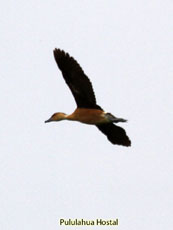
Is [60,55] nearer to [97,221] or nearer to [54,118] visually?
[54,118]

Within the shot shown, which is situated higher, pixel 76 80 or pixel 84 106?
pixel 76 80

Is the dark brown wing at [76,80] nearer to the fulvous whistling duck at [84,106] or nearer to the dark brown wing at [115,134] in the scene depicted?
the fulvous whistling duck at [84,106]

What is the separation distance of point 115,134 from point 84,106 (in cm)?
145

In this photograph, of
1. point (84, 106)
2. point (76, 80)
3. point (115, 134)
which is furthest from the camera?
point (115, 134)

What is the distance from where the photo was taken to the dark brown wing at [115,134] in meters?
23.5

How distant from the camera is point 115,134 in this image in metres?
23.6

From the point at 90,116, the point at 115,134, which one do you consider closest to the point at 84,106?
the point at 90,116

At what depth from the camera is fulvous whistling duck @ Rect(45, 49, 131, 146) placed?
21844 mm

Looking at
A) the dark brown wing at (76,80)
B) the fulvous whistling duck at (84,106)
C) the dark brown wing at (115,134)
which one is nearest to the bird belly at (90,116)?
the fulvous whistling duck at (84,106)

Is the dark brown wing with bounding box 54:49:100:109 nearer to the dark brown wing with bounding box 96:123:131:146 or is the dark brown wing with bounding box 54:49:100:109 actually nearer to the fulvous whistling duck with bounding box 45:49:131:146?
the fulvous whistling duck with bounding box 45:49:131:146

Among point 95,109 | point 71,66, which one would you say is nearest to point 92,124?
point 95,109

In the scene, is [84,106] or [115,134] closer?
[84,106]

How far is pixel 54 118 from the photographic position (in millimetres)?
23219

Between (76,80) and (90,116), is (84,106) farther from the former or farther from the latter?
(76,80)
